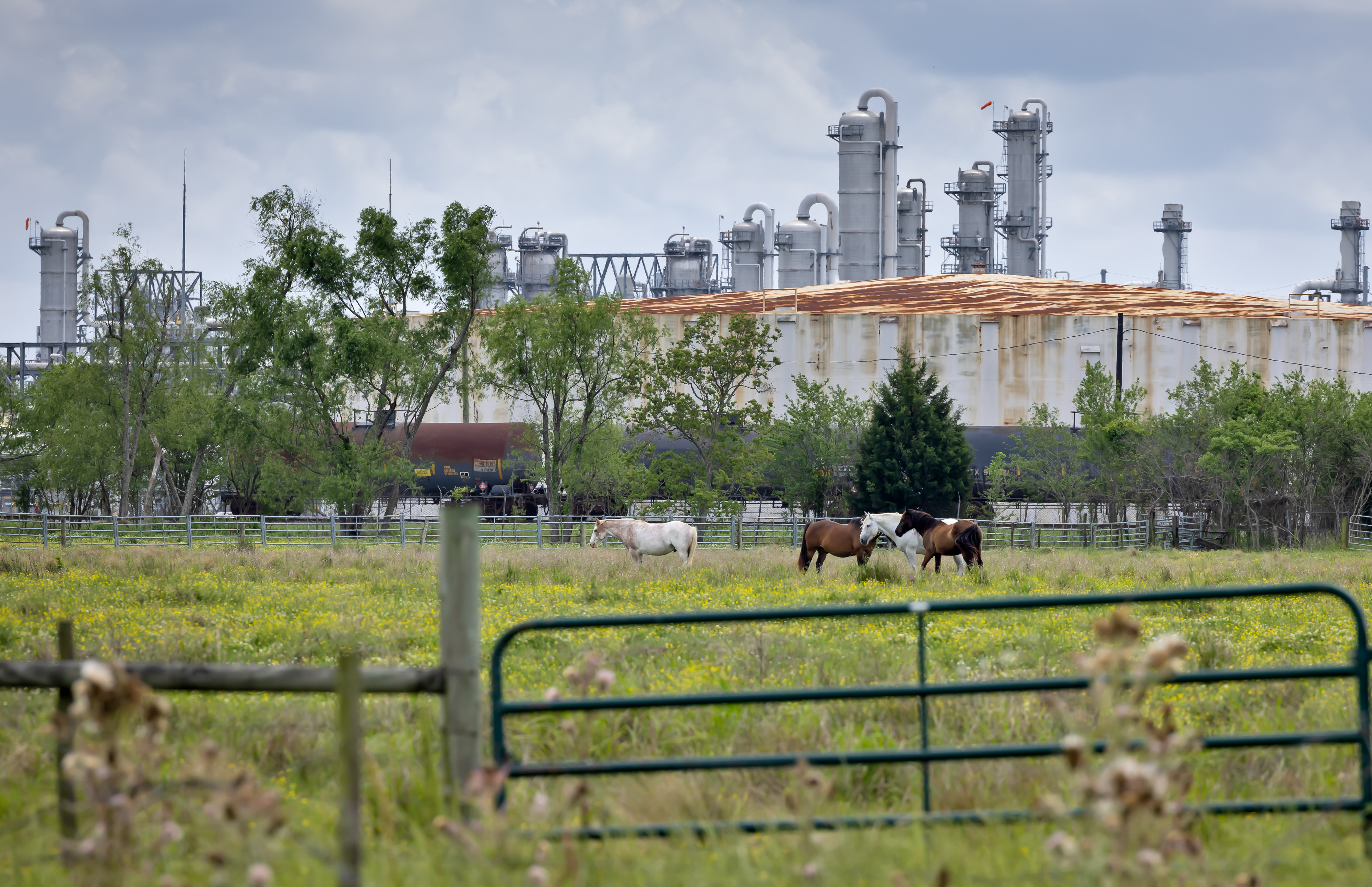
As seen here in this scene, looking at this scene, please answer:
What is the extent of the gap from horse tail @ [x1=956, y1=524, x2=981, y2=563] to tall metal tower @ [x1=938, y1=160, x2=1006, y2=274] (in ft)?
250

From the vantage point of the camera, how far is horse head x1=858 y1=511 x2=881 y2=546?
67.2 ft

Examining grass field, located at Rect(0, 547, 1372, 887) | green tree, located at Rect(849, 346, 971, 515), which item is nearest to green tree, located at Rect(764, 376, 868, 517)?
green tree, located at Rect(849, 346, 971, 515)

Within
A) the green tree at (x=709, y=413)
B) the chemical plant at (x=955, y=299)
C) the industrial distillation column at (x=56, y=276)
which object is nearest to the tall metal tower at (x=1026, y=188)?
the chemical plant at (x=955, y=299)

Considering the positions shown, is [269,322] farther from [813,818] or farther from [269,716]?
[813,818]

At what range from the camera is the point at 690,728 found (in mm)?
7566

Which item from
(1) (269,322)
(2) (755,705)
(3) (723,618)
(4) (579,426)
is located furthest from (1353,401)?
(3) (723,618)

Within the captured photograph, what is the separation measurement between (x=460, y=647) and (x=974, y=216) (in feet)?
310

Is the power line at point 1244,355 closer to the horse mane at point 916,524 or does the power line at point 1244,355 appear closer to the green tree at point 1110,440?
the green tree at point 1110,440

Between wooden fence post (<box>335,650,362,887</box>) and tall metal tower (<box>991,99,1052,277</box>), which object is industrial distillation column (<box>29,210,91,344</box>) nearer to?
tall metal tower (<box>991,99,1052,277</box>)

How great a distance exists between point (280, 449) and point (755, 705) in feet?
145

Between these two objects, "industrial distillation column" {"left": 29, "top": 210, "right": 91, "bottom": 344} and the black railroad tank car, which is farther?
"industrial distillation column" {"left": 29, "top": 210, "right": 91, "bottom": 344}

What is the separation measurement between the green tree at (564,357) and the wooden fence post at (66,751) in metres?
40.6

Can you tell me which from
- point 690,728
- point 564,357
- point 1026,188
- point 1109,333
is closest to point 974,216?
point 1026,188

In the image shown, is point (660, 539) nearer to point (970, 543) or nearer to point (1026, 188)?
point (970, 543)
